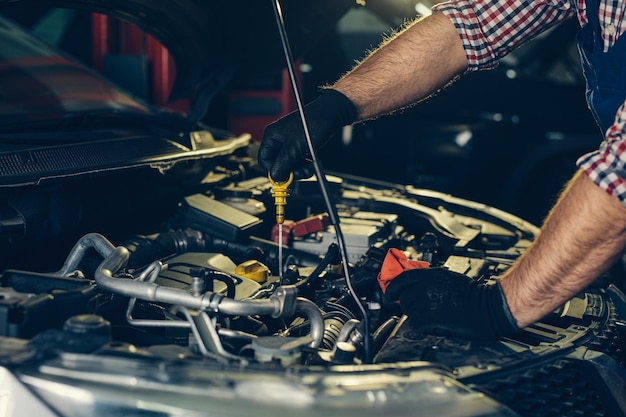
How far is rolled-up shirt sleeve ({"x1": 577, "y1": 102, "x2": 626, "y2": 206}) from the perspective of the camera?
1.19 m

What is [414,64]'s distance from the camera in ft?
6.09

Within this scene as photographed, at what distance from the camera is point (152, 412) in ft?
3.26

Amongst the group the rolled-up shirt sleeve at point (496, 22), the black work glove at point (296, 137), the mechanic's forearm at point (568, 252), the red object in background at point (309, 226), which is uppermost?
the rolled-up shirt sleeve at point (496, 22)

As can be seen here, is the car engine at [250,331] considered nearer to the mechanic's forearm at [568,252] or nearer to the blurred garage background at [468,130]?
the mechanic's forearm at [568,252]

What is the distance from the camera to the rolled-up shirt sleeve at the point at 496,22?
1750mm

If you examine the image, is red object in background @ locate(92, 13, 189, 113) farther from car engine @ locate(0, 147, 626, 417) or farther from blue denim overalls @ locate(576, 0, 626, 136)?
blue denim overalls @ locate(576, 0, 626, 136)

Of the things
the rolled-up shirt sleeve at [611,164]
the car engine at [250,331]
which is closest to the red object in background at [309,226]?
the car engine at [250,331]

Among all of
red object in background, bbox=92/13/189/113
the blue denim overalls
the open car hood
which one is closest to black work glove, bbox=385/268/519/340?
the blue denim overalls

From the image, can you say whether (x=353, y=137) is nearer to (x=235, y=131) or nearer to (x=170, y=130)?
(x=235, y=131)

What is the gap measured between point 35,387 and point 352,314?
0.69m

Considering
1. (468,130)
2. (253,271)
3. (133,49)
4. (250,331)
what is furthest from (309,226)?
(133,49)

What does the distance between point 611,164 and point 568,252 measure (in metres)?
0.18

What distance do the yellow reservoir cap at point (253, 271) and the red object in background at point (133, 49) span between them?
115 inches

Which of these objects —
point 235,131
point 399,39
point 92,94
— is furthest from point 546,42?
point 92,94
